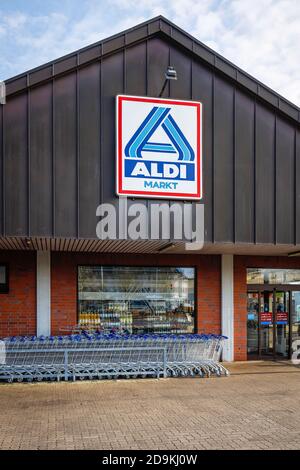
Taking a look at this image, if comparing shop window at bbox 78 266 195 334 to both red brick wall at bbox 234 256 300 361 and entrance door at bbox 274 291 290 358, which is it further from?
entrance door at bbox 274 291 290 358

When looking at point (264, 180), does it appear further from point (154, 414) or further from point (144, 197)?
point (154, 414)

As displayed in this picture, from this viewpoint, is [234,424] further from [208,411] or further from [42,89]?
[42,89]

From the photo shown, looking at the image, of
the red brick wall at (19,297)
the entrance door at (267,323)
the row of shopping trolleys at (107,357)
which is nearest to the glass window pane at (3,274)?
the red brick wall at (19,297)

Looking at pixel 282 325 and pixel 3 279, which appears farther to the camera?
pixel 282 325

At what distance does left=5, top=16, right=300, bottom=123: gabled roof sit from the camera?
975 cm

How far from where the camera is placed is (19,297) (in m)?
11.6

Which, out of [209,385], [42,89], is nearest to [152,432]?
[209,385]

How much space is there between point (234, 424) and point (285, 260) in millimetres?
7169

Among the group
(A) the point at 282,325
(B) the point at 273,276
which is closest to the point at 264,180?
(B) the point at 273,276

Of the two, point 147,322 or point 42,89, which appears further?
point 147,322

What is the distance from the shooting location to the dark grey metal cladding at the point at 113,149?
31.4 feet

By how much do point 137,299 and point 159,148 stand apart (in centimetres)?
435

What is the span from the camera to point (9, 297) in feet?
37.9

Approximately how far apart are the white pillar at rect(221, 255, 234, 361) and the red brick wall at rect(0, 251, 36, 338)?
5.03m
